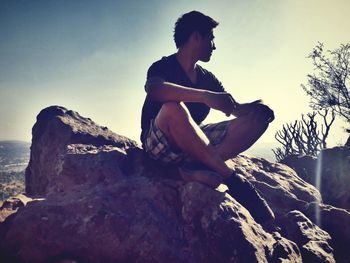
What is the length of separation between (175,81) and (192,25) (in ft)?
2.25

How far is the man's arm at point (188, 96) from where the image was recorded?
2.18m

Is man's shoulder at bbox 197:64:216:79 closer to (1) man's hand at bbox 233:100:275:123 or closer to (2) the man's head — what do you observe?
(2) the man's head

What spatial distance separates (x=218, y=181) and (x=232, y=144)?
0.61 metres

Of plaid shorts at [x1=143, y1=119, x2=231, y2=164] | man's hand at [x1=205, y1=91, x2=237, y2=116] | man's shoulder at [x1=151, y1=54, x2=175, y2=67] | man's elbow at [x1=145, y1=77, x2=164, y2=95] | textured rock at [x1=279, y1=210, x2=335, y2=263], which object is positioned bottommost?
textured rock at [x1=279, y1=210, x2=335, y2=263]

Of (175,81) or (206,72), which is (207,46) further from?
(175,81)

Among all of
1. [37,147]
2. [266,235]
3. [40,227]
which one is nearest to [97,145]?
[37,147]

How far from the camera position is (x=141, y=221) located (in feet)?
5.95

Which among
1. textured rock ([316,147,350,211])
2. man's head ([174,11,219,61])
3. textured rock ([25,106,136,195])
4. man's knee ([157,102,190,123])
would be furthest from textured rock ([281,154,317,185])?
man's knee ([157,102,190,123])

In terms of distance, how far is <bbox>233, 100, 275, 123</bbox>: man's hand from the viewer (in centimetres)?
239

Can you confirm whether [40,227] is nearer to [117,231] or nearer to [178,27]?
[117,231]

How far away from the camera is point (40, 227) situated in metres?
1.65

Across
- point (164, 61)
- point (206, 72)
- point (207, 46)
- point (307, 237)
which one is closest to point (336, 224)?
point (307, 237)

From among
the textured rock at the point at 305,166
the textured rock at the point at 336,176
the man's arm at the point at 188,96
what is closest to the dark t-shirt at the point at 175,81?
the man's arm at the point at 188,96

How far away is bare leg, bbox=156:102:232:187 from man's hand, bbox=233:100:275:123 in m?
0.56
